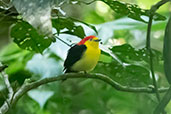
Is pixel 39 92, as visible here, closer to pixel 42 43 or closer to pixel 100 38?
pixel 100 38

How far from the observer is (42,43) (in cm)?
113

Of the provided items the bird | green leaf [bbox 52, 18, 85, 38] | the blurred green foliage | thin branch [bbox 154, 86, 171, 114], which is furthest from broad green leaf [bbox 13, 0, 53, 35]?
the bird

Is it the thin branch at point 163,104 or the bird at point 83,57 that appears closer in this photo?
the thin branch at point 163,104

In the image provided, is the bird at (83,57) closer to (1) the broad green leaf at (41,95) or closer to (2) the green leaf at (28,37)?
(1) the broad green leaf at (41,95)

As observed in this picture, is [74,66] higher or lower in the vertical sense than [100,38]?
lower

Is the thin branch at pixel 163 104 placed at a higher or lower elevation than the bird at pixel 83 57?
higher

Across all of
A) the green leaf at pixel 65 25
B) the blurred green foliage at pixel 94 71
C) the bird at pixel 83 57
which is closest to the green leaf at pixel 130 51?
the blurred green foliage at pixel 94 71

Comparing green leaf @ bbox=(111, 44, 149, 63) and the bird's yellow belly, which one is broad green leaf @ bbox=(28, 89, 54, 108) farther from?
green leaf @ bbox=(111, 44, 149, 63)

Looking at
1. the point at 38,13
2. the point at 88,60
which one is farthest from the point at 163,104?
the point at 88,60

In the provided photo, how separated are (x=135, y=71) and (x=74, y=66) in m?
0.76

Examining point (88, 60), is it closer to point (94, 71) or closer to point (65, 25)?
point (94, 71)

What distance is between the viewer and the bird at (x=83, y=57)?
6.13 ft

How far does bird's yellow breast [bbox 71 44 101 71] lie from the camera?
6.10 ft

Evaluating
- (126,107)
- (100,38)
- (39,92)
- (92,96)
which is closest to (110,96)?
(92,96)
